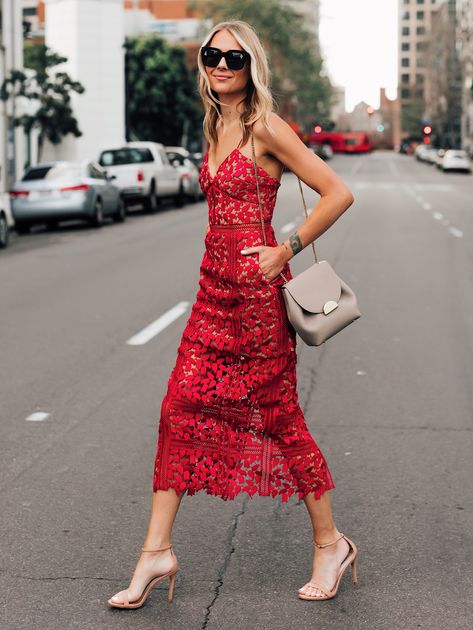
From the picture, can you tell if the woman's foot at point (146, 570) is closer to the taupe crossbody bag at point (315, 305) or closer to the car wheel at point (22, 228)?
the taupe crossbody bag at point (315, 305)

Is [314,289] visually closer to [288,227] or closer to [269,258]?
[269,258]

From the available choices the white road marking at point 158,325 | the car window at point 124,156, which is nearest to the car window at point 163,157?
the car window at point 124,156

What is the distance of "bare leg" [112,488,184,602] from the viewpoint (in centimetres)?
381

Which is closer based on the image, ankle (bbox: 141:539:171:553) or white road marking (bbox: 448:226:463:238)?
ankle (bbox: 141:539:171:553)

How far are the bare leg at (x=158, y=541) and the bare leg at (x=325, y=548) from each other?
0.46 meters

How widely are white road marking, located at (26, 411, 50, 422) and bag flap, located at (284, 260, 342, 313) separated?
10.7ft

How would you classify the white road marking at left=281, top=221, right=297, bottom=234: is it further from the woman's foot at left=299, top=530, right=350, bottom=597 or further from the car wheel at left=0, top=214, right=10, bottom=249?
the woman's foot at left=299, top=530, right=350, bottom=597

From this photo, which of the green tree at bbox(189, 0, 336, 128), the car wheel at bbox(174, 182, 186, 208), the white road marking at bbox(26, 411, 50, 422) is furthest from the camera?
the green tree at bbox(189, 0, 336, 128)

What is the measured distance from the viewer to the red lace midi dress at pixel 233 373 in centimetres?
382

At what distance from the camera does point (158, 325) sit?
34.3ft

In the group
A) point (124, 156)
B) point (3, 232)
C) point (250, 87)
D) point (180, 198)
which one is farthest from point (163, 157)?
point (250, 87)

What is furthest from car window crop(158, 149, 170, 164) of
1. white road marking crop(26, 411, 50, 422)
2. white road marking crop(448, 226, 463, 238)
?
white road marking crop(26, 411, 50, 422)

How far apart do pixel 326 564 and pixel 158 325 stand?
664cm

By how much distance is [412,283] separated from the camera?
14.0 meters
